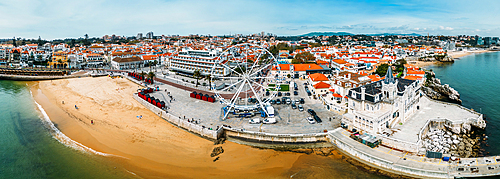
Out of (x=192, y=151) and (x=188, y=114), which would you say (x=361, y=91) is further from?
(x=188, y=114)

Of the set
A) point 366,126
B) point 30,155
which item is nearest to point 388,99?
point 366,126

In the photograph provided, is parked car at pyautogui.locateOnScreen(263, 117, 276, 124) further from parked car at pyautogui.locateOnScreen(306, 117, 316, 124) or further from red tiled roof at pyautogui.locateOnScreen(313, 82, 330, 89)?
red tiled roof at pyautogui.locateOnScreen(313, 82, 330, 89)

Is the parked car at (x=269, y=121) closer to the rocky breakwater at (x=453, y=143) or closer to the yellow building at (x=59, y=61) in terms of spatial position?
the rocky breakwater at (x=453, y=143)

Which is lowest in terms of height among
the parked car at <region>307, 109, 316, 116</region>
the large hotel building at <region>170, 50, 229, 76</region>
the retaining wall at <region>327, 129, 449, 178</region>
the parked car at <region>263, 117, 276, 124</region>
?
the retaining wall at <region>327, 129, 449, 178</region>

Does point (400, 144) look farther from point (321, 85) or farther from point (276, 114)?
point (321, 85)

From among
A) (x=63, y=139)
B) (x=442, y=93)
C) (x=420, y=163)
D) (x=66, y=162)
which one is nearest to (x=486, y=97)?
(x=442, y=93)

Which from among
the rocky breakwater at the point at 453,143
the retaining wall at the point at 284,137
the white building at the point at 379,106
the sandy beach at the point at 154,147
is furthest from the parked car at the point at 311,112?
the rocky breakwater at the point at 453,143

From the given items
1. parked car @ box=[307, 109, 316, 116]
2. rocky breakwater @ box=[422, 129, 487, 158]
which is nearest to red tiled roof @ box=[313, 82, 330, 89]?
parked car @ box=[307, 109, 316, 116]
